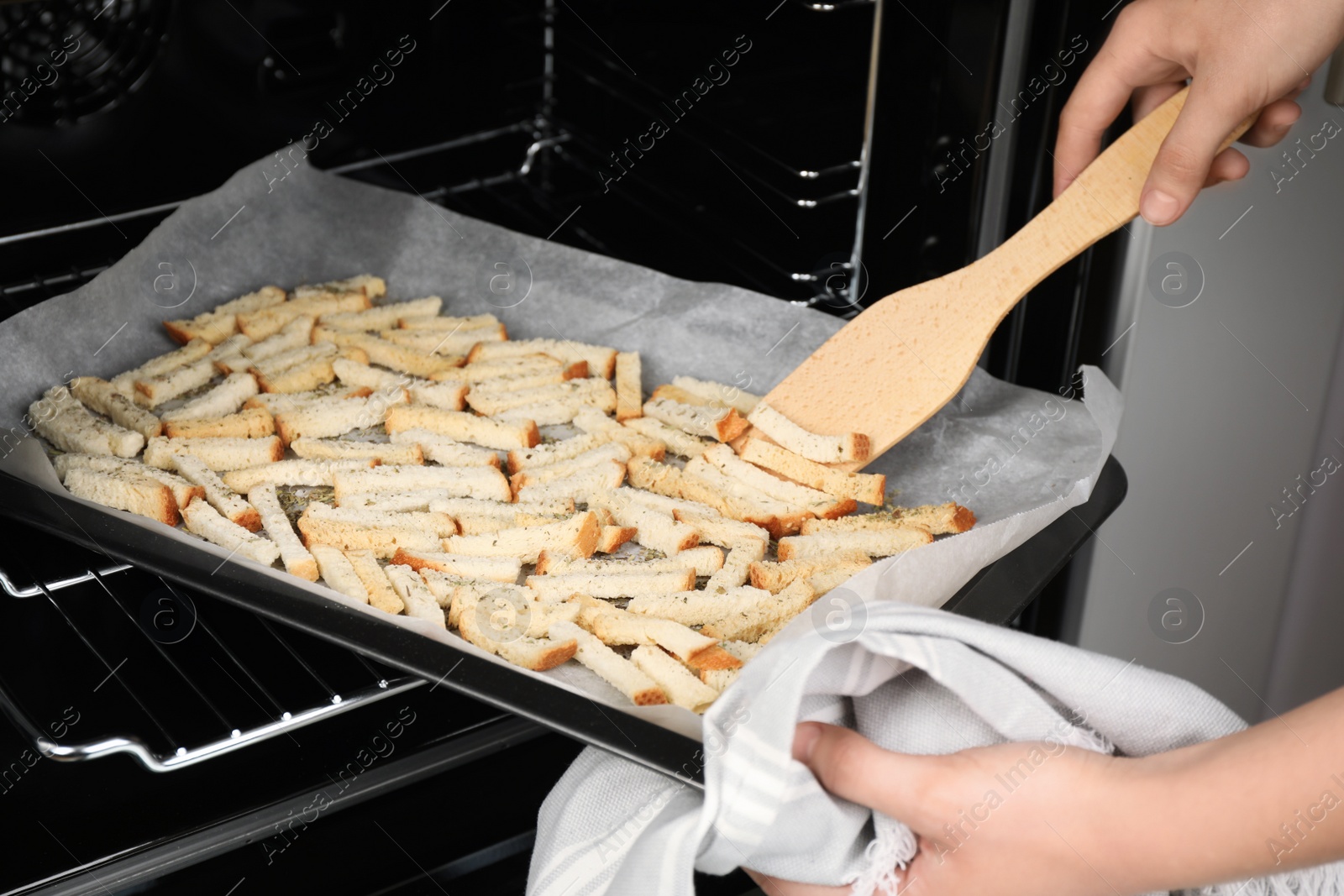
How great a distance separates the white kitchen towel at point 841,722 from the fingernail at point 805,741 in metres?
0.03

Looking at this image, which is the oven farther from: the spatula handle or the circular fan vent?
the spatula handle

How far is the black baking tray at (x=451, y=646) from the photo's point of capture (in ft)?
3.55

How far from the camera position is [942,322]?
5.05ft

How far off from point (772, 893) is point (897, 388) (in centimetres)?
67

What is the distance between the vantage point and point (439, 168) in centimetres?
214

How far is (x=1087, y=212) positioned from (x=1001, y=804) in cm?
80

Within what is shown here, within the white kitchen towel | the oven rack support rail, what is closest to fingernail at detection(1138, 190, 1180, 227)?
the oven rack support rail

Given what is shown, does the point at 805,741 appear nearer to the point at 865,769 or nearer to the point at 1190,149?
the point at 865,769

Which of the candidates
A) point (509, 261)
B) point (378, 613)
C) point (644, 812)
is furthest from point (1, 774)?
point (509, 261)

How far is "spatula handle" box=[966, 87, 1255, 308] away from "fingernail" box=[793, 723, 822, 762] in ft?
2.23

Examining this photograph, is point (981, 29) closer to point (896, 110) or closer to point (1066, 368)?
point (896, 110)

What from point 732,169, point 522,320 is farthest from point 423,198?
point 732,169

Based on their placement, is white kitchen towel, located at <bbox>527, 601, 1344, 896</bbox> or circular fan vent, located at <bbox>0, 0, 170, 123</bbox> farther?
circular fan vent, located at <bbox>0, 0, 170, 123</bbox>

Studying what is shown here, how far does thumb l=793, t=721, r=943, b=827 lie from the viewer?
0.97 meters
